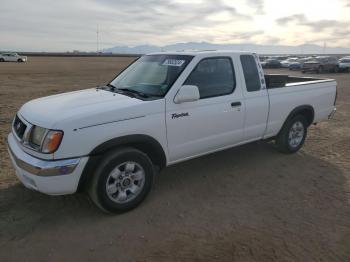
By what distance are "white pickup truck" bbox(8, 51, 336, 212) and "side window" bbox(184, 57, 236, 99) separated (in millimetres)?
14

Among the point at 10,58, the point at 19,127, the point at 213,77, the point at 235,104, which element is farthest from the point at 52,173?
the point at 10,58

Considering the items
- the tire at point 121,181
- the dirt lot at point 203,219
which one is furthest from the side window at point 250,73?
the tire at point 121,181

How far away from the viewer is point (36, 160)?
3682 millimetres

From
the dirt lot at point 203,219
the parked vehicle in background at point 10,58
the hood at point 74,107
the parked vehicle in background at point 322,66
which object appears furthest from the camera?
the parked vehicle in background at point 10,58

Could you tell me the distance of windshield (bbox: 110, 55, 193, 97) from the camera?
452cm

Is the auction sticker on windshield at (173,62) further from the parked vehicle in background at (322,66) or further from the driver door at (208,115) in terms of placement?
Answer: the parked vehicle in background at (322,66)

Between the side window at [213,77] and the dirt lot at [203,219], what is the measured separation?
4.38 feet

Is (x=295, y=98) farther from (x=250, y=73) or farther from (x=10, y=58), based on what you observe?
(x=10, y=58)

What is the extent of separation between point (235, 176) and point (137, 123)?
2.04m

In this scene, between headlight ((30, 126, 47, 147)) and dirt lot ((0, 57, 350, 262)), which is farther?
headlight ((30, 126, 47, 147))

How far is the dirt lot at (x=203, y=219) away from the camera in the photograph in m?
3.44

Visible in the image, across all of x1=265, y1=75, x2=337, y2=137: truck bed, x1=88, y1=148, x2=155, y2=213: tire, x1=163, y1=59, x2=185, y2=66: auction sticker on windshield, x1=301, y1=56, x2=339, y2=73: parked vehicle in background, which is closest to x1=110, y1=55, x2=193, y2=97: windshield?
x1=163, y1=59, x2=185, y2=66: auction sticker on windshield

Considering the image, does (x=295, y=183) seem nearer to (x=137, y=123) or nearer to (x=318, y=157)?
(x=318, y=157)

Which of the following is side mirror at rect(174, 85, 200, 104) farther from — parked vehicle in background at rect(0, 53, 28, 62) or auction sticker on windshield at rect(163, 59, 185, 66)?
parked vehicle in background at rect(0, 53, 28, 62)
